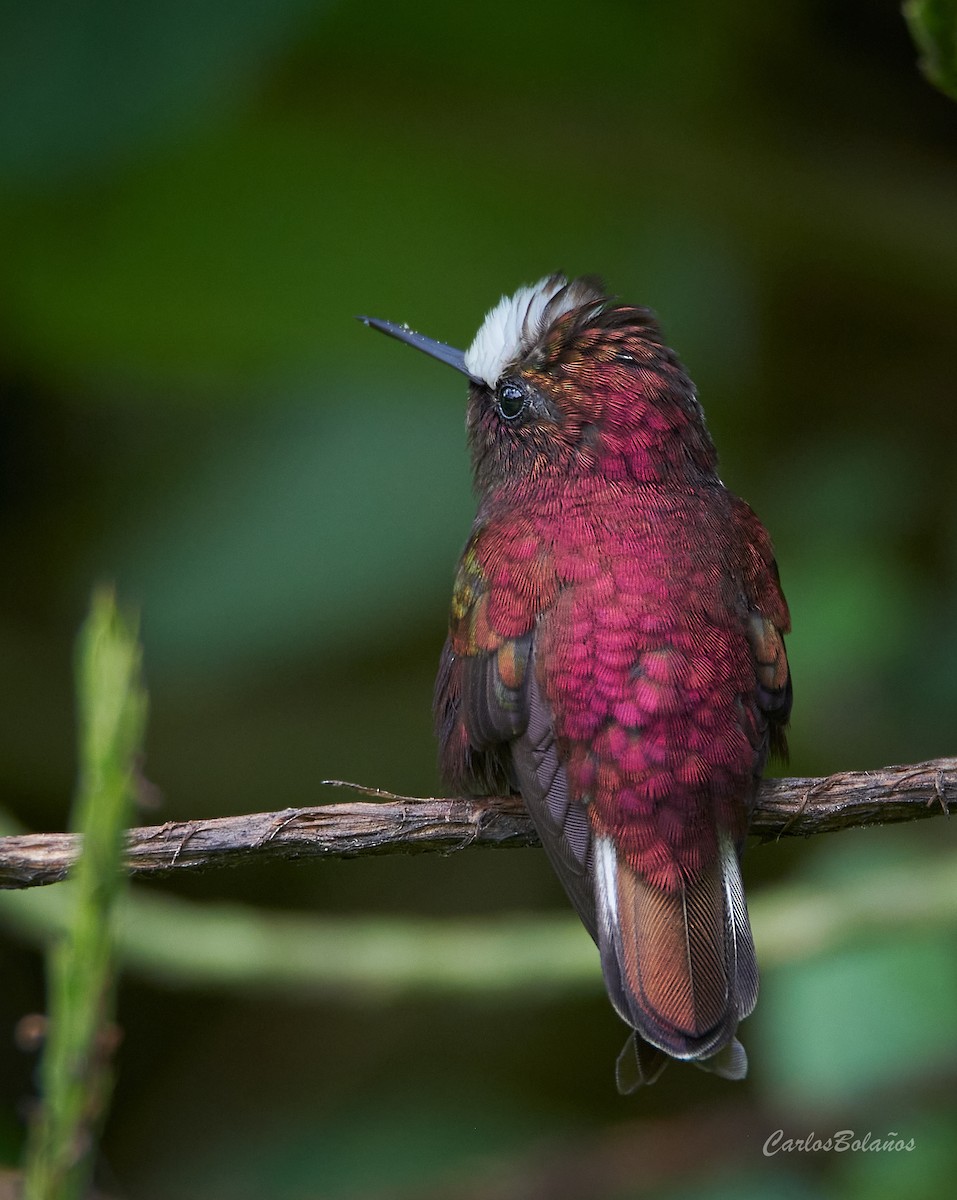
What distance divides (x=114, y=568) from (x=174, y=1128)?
5.96ft

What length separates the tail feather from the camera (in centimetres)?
252

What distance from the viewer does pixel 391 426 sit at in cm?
500

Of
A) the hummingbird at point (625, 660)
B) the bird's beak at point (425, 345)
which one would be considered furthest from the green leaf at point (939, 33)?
the bird's beak at point (425, 345)

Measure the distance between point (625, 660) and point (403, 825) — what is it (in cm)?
55

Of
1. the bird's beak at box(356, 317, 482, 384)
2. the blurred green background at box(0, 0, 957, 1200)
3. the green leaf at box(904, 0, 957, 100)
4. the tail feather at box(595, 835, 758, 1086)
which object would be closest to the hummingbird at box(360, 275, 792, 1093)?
the tail feather at box(595, 835, 758, 1086)

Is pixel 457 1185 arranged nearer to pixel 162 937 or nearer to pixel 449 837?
pixel 162 937

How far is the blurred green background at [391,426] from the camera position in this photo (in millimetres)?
4492

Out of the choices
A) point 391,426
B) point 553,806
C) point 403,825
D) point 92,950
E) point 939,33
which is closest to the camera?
point 92,950

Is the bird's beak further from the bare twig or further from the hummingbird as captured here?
the bare twig

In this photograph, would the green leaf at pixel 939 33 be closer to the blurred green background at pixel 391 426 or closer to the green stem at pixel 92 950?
the green stem at pixel 92 950
